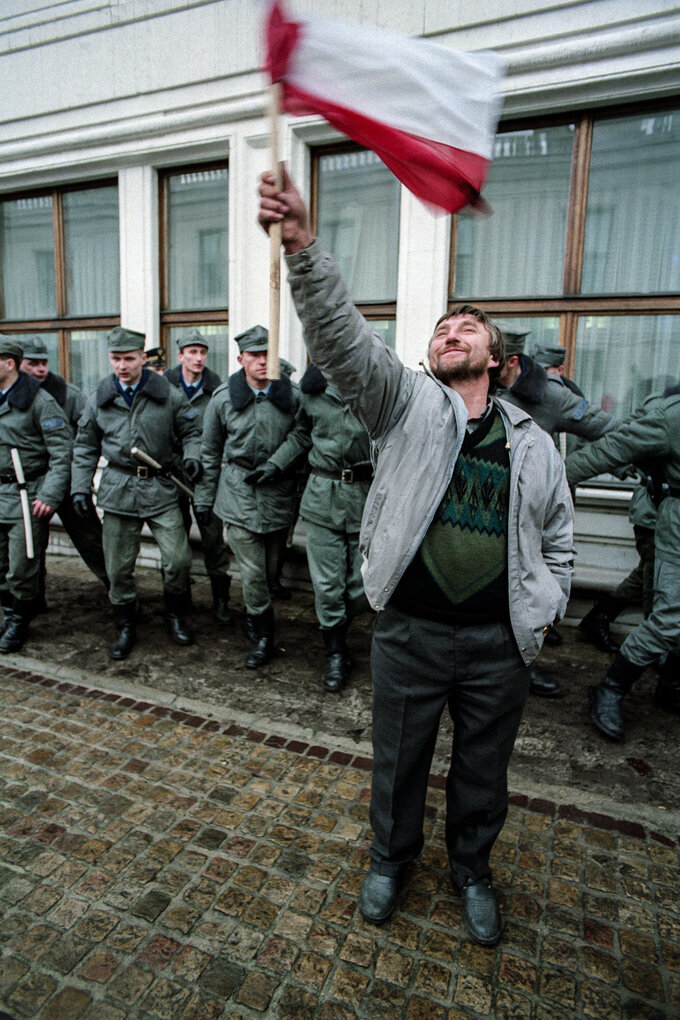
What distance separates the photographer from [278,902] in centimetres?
244

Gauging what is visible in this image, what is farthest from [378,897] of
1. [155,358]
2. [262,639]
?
[155,358]

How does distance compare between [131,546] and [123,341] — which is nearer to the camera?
[123,341]

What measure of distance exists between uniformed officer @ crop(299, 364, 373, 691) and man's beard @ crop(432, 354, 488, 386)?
76.3 inches

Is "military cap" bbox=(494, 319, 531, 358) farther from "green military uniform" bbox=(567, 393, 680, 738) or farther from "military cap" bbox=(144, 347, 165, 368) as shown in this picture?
"military cap" bbox=(144, 347, 165, 368)

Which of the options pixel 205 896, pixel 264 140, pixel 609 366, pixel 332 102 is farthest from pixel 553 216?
pixel 205 896

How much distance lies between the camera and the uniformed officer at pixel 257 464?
4.55 meters

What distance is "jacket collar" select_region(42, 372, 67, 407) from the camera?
20.1 feet

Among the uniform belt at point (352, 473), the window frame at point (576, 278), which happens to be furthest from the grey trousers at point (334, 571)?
the window frame at point (576, 278)

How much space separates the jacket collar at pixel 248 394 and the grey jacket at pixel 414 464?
248 centimetres

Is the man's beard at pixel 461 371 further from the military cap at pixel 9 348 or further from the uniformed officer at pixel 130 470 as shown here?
the military cap at pixel 9 348

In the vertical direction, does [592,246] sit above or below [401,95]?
above

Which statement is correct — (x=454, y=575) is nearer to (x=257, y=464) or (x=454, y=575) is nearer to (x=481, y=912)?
(x=481, y=912)

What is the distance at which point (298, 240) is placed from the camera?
1714 mm

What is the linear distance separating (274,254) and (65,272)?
Answer: 7.62m
